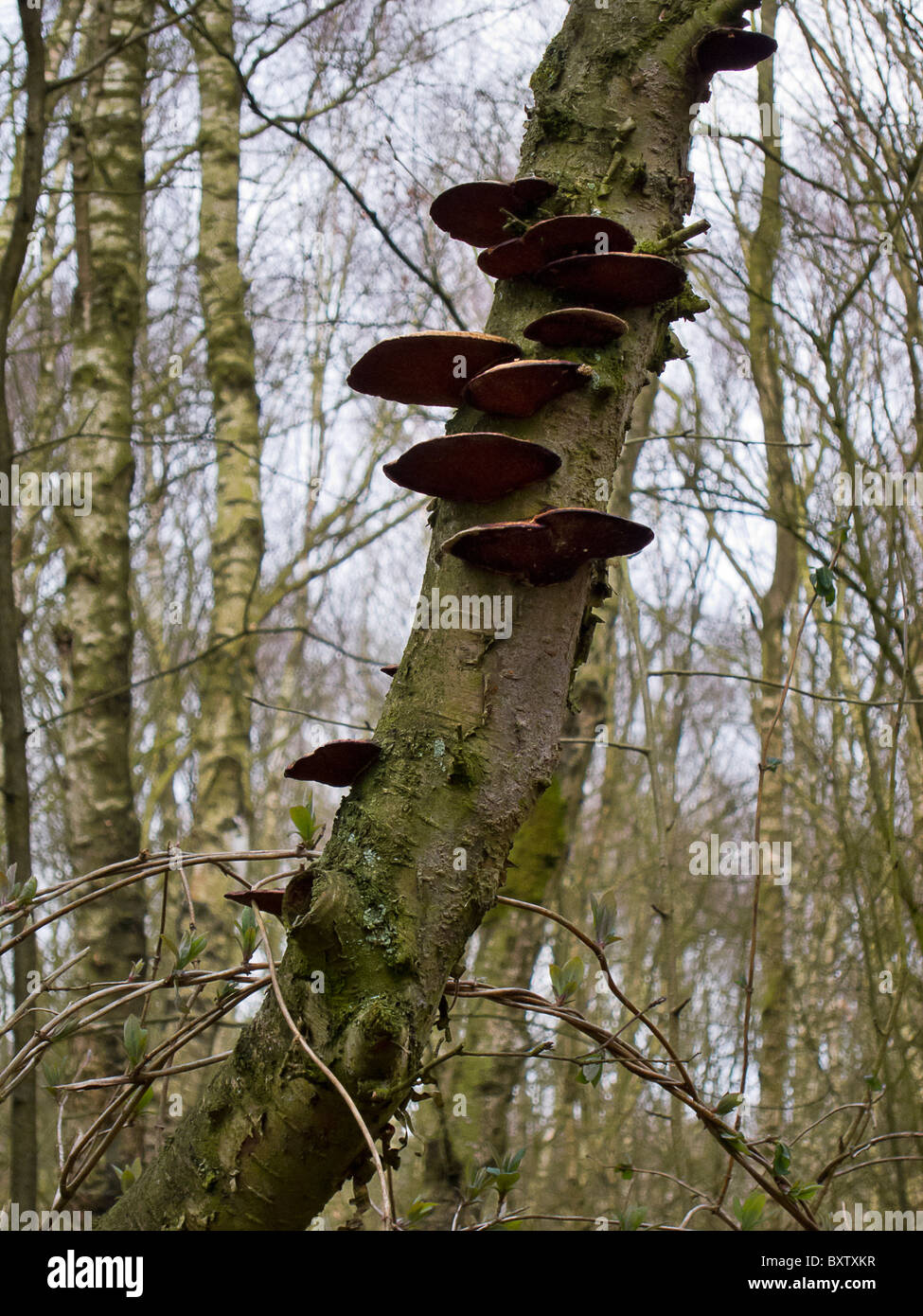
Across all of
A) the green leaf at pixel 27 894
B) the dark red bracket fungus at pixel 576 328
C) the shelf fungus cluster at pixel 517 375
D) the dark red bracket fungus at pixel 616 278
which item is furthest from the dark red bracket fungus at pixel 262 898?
the dark red bracket fungus at pixel 616 278

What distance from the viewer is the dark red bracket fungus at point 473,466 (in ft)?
4.55

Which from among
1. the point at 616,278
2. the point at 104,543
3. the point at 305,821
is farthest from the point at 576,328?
the point at 104,543

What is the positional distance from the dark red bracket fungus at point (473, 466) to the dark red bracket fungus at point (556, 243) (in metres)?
0.35

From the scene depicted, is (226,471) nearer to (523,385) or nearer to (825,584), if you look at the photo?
(825,584)

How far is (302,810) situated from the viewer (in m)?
1.57

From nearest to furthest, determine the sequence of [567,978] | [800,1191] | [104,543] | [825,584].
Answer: [800,1191] < [567,978] < [825,584] < [104,543]

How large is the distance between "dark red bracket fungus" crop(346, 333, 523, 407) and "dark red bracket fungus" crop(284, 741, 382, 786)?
1.91 feet

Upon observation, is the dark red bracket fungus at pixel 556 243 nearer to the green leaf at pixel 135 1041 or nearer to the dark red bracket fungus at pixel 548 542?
the dark red bracket fungus at pixel 548 542

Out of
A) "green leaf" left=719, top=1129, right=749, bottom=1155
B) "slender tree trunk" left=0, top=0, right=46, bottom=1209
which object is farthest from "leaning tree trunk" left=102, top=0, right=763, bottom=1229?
"slender tree trunk" left=0, top=0, right=46, bottom=1209

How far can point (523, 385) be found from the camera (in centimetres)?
145

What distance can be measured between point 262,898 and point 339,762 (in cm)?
32

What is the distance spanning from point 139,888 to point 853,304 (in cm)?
505

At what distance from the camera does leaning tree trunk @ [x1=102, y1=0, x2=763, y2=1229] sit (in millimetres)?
1281

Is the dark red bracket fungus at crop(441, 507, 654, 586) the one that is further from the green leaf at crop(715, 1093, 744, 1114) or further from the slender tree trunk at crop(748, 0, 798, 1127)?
the slender tree trunk at crop(748, 0, 798, 1127)
